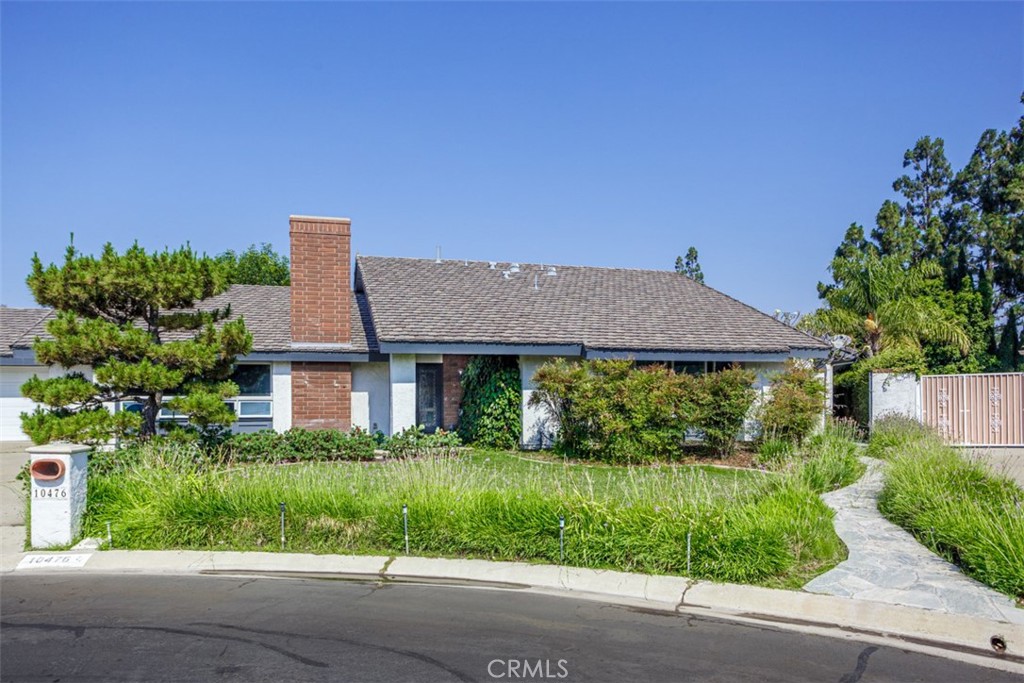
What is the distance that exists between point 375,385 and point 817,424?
10.9 m

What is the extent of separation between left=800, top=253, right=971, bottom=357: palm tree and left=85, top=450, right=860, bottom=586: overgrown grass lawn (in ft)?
47.5

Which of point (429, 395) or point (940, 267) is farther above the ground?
point (940, 267)

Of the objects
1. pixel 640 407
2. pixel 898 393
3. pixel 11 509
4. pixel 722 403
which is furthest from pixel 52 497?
pixel 898 393

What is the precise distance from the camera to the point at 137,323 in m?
14.8

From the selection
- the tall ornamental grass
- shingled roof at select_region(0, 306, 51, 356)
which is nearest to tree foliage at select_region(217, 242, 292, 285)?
shingled roof at select_region(0, 306, 51, 356)

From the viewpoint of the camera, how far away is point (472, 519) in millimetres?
9141

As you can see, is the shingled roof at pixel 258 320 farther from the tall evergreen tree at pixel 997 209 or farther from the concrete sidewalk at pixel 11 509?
the tall evergreen tree at pixel 997 209

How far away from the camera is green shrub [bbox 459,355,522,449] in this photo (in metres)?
18.4

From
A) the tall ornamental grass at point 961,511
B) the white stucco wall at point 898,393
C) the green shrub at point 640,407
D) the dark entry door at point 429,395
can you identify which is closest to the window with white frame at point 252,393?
the dark entry door at point 429,395

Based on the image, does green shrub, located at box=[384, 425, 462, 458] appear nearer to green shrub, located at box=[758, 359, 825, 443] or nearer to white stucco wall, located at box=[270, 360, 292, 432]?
white stucco wall, located at box=[270, 360, 292, 432]

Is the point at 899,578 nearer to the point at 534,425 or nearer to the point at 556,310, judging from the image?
the point at 534,425

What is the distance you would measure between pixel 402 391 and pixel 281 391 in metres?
3.05

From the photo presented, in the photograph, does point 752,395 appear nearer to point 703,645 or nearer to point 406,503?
point 406,503

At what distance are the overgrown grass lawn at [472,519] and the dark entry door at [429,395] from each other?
35.1 ft
